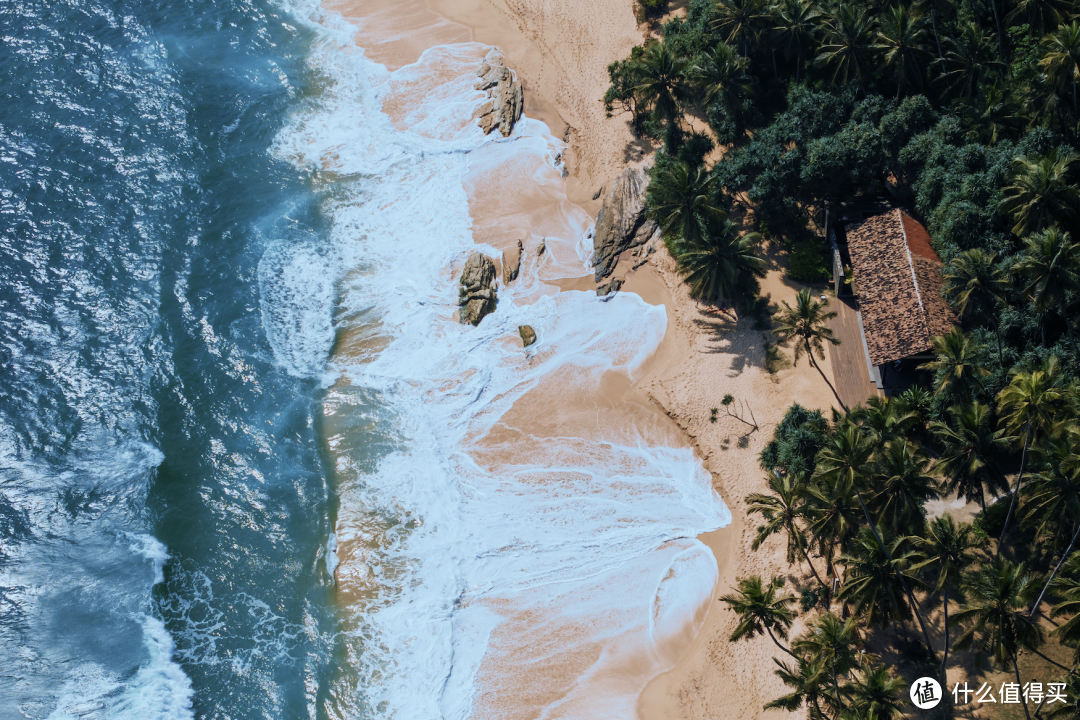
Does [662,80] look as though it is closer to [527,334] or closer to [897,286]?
[527,334]

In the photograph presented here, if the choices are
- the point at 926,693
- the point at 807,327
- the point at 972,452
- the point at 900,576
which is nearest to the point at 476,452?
the point at 807,327

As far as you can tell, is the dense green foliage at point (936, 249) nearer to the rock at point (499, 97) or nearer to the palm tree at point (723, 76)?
the palm tree at point (723, 76)

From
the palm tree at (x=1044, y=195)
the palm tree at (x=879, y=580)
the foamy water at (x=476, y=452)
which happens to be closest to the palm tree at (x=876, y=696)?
the palm tree at (x=879, y=580)

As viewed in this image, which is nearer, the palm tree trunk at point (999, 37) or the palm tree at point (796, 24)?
the palm tree trunk at point (999, 37)

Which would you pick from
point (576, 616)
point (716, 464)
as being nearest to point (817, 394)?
point (716, 464)

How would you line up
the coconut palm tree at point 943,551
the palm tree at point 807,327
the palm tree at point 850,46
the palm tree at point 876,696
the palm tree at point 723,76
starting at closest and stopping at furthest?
the palm tree at point 876,696
the coconut palm tree at point 943,551
the palm tree at point 807,327
the palm tree at point 850,46
the palm tree at point 723,76

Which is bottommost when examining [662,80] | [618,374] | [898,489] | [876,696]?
[876,696]

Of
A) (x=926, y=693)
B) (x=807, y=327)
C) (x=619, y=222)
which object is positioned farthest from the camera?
(x=619, y=222)
